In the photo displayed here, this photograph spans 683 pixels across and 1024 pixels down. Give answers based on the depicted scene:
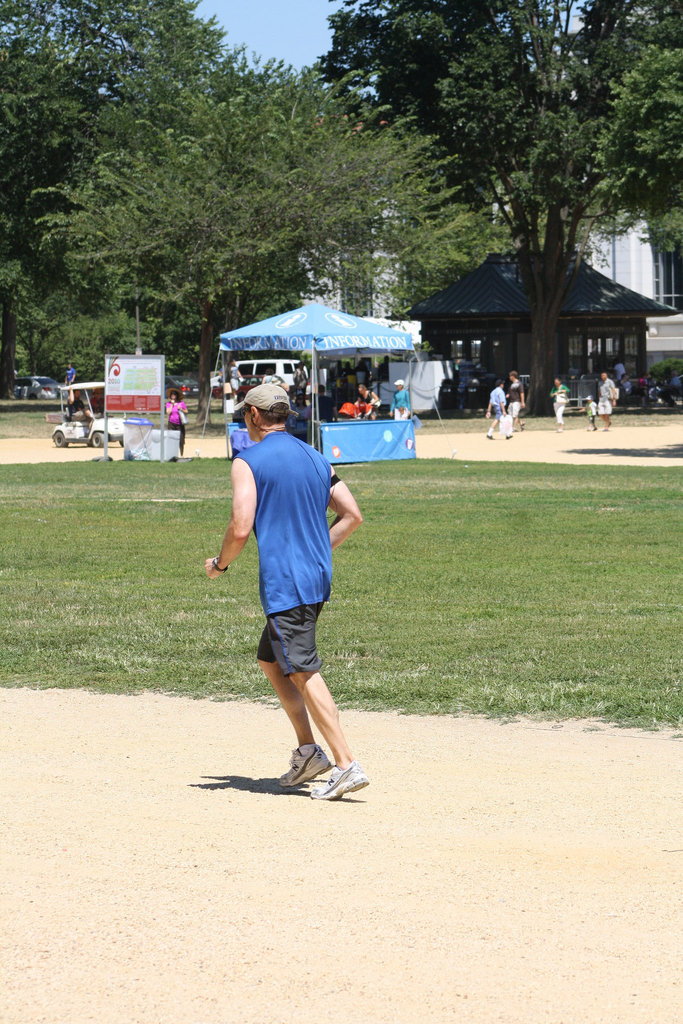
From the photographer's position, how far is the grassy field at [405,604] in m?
8.16

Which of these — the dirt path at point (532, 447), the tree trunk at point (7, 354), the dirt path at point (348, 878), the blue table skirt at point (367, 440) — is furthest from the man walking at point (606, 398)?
the tree trunk at point (7, 354)

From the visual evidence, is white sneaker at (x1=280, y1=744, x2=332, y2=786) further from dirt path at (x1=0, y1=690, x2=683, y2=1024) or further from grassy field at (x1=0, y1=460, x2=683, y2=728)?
grassy field at (x1=0, y1=460, x2=683, y2=728)

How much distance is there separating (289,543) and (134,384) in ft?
71.1

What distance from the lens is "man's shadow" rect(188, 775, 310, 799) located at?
6.00 metres

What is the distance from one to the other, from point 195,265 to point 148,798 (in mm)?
35680

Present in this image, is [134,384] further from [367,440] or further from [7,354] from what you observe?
[7,354]

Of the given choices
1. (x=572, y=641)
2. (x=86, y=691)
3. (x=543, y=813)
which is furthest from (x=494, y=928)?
(x=572, y=641)

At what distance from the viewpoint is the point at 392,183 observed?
42.3 metres

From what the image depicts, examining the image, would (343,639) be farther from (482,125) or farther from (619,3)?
(619,3)

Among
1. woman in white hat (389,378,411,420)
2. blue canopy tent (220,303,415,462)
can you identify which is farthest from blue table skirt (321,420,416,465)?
woman in white hat (389,378,411,420)

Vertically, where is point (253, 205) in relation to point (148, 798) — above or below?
above

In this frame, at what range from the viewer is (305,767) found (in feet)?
19.6

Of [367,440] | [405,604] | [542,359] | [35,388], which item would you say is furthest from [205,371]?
[35,388]

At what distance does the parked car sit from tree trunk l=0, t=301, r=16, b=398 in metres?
2.15
